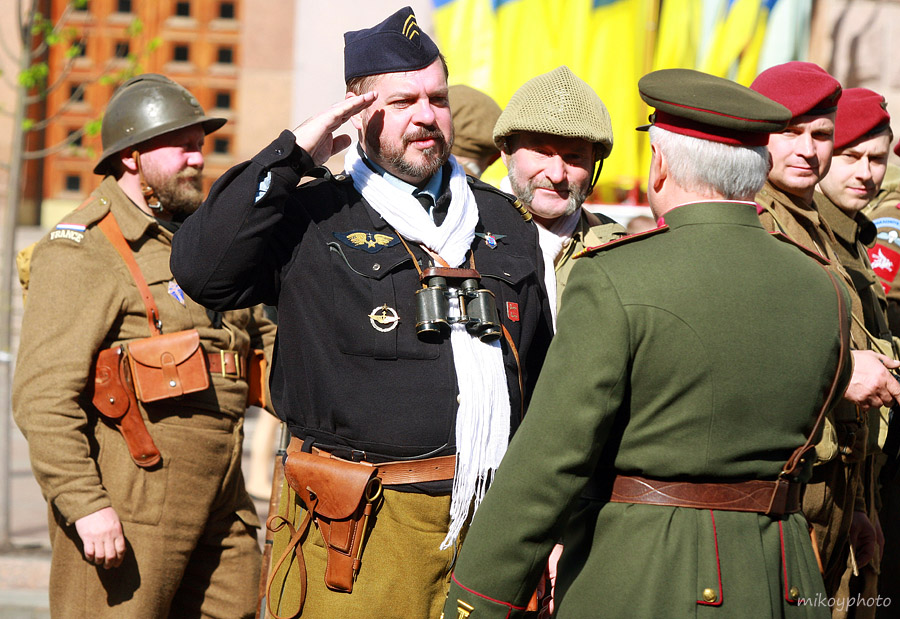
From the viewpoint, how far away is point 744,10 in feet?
31.1

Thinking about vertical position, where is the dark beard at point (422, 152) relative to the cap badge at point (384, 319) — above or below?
above

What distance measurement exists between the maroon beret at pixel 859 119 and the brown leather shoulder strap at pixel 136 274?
271cm

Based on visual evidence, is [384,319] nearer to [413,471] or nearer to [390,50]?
[413,471]

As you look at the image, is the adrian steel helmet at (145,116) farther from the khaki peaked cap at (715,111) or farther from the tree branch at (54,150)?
the tree branch at (54,150)

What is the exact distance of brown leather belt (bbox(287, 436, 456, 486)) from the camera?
2727 millimetres

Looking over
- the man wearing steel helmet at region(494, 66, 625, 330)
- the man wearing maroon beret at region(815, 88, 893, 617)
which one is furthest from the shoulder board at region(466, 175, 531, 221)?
the man wearing maroon beret at region(815, 88, 893, 617)

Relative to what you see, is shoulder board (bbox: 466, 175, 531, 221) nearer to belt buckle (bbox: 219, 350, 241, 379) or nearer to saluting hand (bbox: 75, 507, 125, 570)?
belt buckle (bbox: 219, 350, 241, 379)

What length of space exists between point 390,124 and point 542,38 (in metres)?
6.77

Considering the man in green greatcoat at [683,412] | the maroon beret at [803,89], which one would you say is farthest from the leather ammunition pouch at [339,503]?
the maroon beret at [803,89]

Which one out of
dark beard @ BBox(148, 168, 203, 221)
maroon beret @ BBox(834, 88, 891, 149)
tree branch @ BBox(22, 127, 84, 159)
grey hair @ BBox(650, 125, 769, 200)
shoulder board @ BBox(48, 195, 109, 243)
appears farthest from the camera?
tree branch @ BBox(22, 127, 84, 159)

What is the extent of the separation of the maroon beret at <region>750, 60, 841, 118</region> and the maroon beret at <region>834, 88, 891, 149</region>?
0.57 meters

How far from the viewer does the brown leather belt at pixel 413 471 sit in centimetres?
273

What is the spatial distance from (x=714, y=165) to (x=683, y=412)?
1.83 ft

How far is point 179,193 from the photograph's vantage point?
3941 mm
